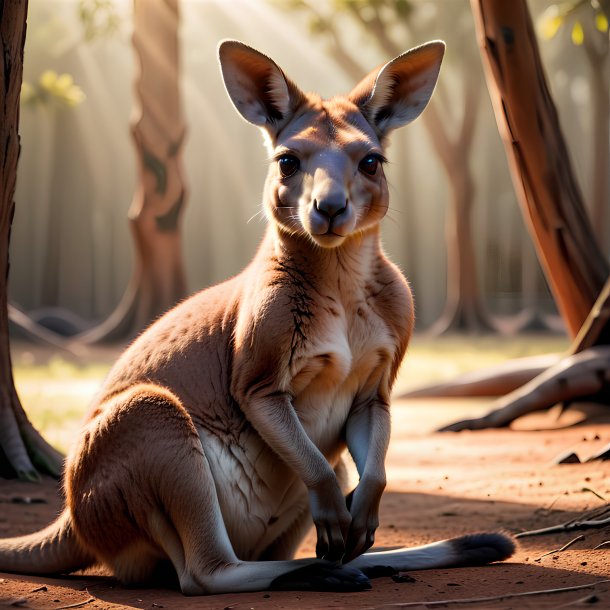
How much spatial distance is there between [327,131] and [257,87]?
1.52ft

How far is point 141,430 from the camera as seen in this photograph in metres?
3.39

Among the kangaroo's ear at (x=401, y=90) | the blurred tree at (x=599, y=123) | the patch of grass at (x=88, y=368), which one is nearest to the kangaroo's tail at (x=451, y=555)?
the kangaroo's ear at (x=401, y=90)

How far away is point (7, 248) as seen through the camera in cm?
521

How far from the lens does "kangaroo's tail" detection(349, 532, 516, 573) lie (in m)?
3.61

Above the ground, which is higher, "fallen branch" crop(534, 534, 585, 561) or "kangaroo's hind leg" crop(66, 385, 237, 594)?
"kangaroo's hind leg" crop(66, 385, 237, 594)

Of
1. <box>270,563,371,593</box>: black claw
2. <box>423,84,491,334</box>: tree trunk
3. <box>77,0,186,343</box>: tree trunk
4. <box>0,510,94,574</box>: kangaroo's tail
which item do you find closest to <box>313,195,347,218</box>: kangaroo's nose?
<box>270,563,371,593</box>: black claw

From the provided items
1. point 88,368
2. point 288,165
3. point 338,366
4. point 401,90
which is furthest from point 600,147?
point 338,366

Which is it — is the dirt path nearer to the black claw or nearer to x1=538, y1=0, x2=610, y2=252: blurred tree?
the black claw

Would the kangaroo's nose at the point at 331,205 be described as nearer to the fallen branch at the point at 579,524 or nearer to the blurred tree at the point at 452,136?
the fallen branch at the point at 579,524

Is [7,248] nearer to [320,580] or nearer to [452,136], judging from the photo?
[320,580]

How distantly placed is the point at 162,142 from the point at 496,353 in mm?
6465

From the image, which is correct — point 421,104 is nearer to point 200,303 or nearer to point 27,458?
point 200,303

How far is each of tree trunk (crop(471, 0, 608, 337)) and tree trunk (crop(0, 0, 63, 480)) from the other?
375 centimetres

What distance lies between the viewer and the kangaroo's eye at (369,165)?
11.6ft
